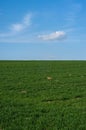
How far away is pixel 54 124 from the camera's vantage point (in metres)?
9.95

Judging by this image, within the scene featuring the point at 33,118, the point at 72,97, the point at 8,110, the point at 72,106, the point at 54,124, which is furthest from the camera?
the point at 72,97

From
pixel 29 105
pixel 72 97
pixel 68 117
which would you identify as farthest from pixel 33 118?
pixel 72 97

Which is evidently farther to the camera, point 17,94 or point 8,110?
point 17,94

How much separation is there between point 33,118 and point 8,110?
1672 millimetres

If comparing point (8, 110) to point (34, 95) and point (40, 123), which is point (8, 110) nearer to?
point (40, 123)

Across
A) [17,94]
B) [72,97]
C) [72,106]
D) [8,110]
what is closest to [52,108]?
[72,106]

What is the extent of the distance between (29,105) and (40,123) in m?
3.16

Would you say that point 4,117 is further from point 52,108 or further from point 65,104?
point 65,104

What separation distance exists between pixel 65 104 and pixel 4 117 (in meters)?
3.79

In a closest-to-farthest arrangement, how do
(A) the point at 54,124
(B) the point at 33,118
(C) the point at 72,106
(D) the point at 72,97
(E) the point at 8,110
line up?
(A) the point at 54,124, (B) the point at 33,118, (E) the point at 8,110, (C) the point at 72,106, (D) the point at 72,97

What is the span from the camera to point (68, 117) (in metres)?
10.7

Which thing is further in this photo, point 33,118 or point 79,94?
point 79,94

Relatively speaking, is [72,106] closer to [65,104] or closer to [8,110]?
[65,104]

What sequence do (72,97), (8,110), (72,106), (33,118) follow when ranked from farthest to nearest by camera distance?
(72,97), (72,106), (8,110), (33,118)
